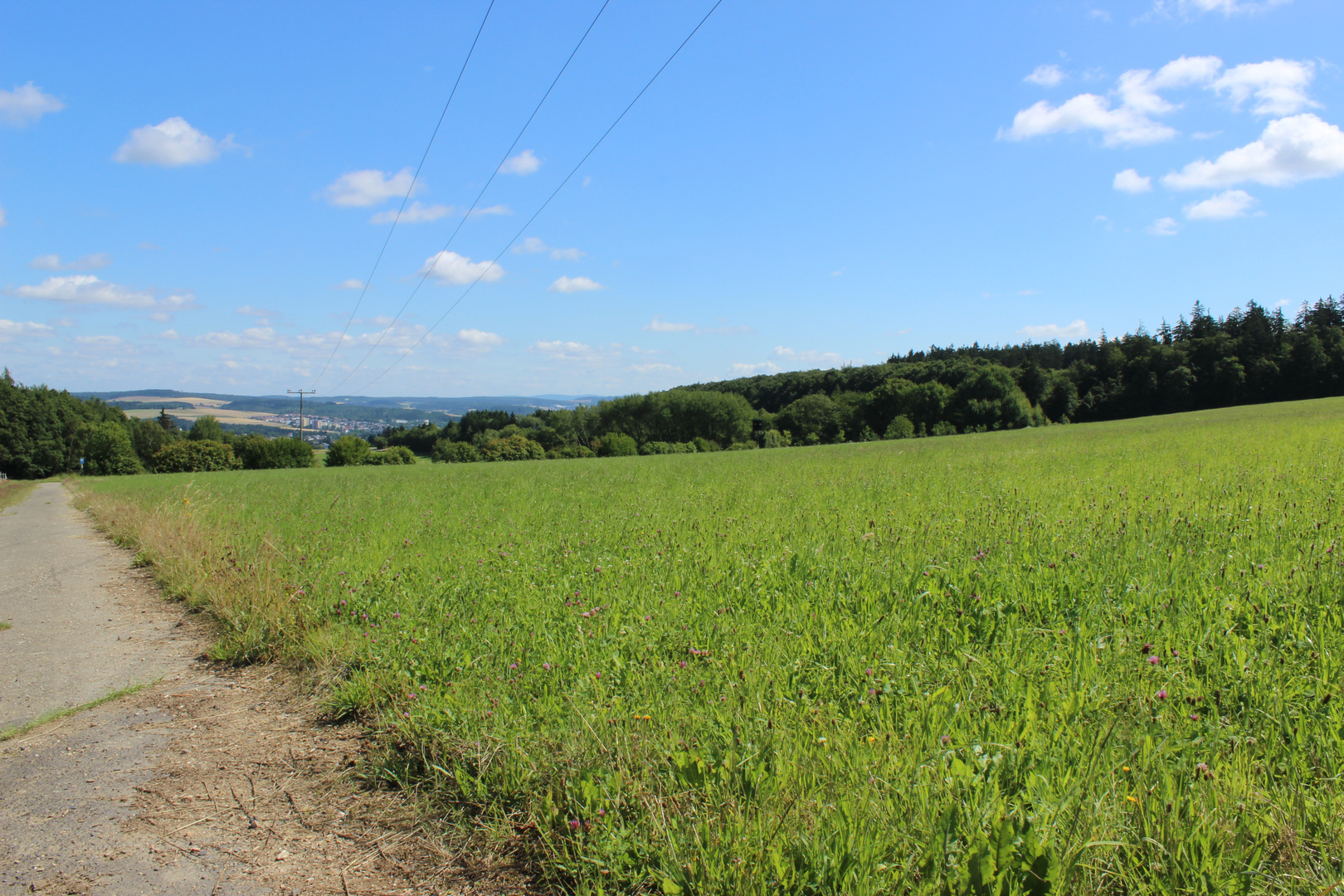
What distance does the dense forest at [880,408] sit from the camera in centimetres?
8400

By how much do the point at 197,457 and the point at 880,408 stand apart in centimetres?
9601

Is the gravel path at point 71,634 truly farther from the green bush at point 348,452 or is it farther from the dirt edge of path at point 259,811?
the green bush at point 348,452

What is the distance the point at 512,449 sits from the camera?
104500 millimetres

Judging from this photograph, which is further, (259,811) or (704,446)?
(704,446)

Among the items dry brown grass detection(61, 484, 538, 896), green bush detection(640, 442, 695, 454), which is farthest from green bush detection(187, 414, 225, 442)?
dry brown grass detection(61, 484, 538, 896)

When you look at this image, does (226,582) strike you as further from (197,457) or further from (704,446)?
(197,457)

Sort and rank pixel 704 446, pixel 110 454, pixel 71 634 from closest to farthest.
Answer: pixel 71 634 → pixel 704 446 → pixel 110 454

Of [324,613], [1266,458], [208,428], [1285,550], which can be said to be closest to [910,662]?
[1285,550]

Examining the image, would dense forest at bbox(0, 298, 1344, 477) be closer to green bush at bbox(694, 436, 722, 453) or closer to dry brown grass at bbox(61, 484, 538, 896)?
green bush at bbox(694, 436, 722, 453)

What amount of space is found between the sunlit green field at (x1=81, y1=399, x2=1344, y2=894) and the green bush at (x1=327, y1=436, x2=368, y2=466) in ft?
272

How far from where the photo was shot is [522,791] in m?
3.20

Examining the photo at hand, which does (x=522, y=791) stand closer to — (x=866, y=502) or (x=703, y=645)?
(x=703, y=645)

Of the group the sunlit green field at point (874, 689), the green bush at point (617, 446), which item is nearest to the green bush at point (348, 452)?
the green bush at point (617, 446)

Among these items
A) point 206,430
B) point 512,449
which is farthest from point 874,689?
point 206,430
